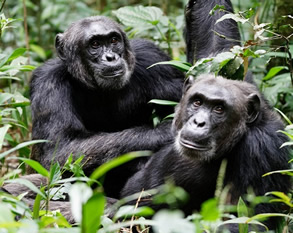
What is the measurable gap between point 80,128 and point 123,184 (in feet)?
2.61

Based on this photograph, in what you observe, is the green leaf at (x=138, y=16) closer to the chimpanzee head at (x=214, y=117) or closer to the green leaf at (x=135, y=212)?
the chimpanzee head at (x=214, y=117)

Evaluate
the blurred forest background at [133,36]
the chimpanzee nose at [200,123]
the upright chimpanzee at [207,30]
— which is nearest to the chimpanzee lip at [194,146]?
the chimpanzee nose at [200,123]

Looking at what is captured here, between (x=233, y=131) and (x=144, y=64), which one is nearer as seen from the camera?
(x=233, y=131)

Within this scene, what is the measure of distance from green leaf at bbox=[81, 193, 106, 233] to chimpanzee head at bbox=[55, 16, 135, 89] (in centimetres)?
365

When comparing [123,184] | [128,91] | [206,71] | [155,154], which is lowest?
[123,184]

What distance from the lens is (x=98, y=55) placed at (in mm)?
6523

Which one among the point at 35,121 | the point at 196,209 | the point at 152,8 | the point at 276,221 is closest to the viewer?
the point at 276,221

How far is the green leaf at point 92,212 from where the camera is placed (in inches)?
108

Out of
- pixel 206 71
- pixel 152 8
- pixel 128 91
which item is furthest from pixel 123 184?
pixel 152 8

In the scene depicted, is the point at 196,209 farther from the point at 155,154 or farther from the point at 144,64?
the point at 144,64

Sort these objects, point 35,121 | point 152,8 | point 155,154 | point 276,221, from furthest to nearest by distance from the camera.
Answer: point 152,8 < point 35,121 < point 155,154 < point 276,221

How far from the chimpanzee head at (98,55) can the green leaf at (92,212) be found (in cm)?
365

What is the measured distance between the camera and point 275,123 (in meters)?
5.20

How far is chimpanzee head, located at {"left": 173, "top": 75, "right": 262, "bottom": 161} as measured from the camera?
15.9 feet
